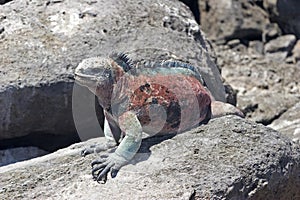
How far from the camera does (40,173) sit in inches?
191

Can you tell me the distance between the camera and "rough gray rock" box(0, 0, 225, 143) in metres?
5.75

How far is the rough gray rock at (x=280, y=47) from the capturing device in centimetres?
884

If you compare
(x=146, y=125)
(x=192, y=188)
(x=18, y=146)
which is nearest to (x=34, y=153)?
(x=18, y=146)

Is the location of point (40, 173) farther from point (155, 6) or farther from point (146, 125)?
point (155, 6)

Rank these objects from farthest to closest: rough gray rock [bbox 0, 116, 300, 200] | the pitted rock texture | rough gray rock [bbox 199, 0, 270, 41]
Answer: rough gray rock [bbox 199, 0, 270, 41]
the pitted rock texture
rough gray rock [bbox 0, 116, 300, 200]

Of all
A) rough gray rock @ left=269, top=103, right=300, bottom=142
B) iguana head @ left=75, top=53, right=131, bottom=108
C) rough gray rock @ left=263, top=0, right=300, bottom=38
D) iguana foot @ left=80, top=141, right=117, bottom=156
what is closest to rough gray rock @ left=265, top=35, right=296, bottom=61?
rough gray rock @ left=263, top=0, right=300, bottom=38

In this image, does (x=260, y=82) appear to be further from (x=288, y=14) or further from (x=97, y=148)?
(x=97, y=148)

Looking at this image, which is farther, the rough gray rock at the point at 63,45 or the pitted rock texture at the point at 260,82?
the pitted rock texture at the point at 260,82

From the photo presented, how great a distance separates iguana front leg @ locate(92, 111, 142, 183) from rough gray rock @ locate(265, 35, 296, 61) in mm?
4169

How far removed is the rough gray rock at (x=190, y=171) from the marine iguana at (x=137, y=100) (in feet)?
0.29

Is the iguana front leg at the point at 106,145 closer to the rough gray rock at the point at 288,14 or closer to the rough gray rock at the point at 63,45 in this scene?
the rough gray rock at the point at 63,45

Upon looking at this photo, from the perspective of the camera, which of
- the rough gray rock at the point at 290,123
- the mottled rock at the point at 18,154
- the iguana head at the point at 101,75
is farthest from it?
the rough gray rock at the point at 290,123

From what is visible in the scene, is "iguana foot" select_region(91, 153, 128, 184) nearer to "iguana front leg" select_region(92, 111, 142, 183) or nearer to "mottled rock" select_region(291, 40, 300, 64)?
"iguana front leg" select_region(92, 111, 142, 183)

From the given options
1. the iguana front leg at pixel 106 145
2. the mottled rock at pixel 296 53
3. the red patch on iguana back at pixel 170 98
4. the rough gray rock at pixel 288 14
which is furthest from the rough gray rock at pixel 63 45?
the rough gray rock at pixel 288 14
